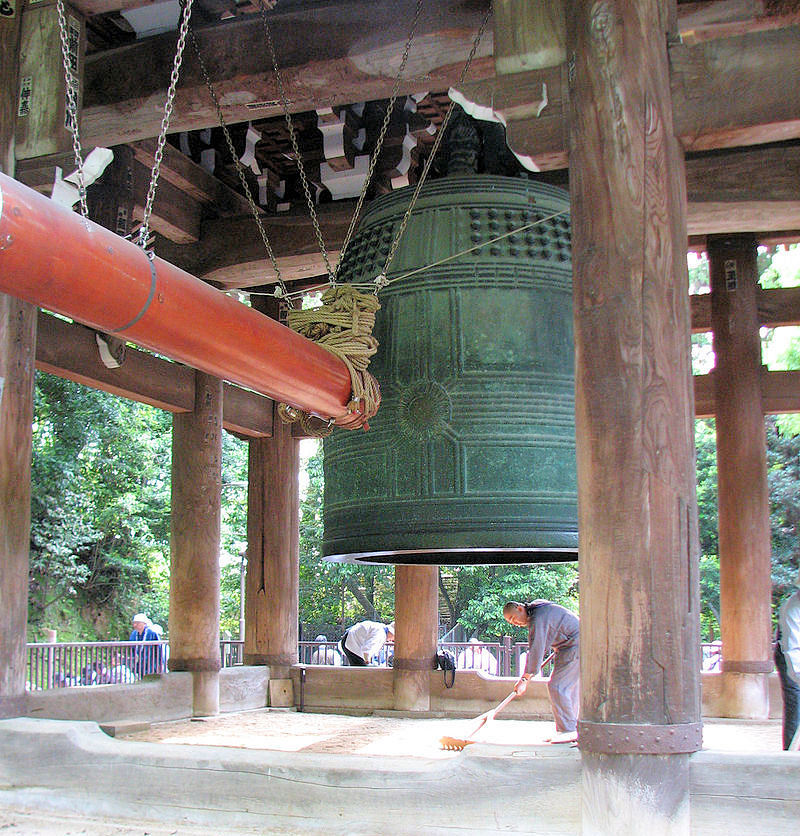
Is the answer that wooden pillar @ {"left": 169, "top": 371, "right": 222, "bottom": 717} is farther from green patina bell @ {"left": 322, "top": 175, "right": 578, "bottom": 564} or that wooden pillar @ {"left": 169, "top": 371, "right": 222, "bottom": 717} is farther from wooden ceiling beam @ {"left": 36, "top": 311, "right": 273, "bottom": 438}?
green patina bell @ {"left": 322, "top": 175, "right": 578, "bottom": 564}

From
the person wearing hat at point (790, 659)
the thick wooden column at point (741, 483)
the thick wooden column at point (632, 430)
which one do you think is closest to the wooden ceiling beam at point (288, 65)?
the thick wooden column at point (632, 430)

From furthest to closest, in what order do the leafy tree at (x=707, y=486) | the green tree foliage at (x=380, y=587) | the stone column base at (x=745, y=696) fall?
the green tree foliage at (x=380, y=587) < the leafy tree at (x=707, y=486) < the stone column base at (x=745, y=696)

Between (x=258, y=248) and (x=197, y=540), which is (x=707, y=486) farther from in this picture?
(x=258, y=248)

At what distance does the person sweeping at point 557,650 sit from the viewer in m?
6.71

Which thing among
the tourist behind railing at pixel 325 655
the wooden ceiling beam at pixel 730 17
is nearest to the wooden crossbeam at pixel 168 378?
the tourist behind railing at pixel 325 655

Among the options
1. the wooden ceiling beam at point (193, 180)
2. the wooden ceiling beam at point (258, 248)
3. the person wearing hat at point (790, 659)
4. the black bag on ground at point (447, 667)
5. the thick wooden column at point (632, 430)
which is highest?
the wooden ceiling beam at point (193, 180)

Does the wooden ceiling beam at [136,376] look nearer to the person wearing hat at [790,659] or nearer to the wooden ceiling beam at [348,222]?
the wooden ceiling beam at [348,222]

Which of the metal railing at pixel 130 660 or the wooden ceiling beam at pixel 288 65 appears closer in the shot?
the wooden ceiling beam at pixel 288 65

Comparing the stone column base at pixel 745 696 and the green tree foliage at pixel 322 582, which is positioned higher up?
the green tree foliage at pixel 322 582

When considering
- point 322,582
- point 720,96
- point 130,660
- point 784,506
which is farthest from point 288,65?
point 322,582

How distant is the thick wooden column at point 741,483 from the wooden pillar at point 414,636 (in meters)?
2.37

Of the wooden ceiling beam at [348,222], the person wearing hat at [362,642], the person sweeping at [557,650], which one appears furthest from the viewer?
the person wearing hat at [362,642]

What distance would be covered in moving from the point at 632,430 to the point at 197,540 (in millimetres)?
5806

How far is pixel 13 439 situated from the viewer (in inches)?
198
